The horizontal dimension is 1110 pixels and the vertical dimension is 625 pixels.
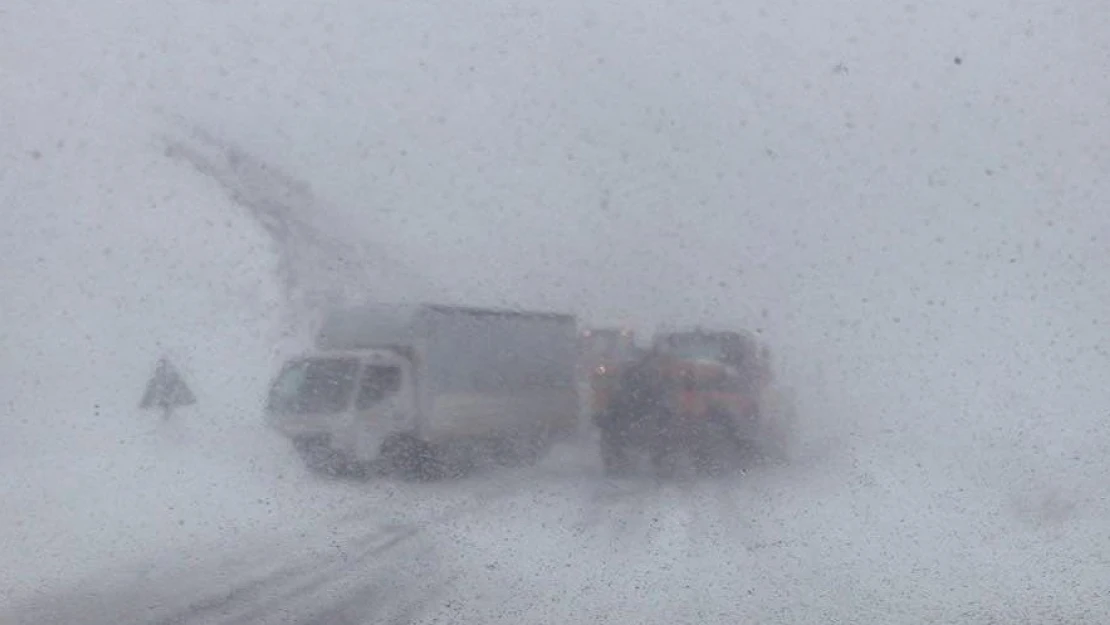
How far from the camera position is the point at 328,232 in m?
2.74

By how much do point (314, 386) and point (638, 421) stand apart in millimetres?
734

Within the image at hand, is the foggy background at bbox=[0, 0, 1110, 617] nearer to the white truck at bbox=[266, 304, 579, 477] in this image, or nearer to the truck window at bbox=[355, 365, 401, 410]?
the white truck at bbox=[266, 304, 579, 477]

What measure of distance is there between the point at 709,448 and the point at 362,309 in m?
0.83

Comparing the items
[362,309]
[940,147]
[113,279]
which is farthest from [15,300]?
[940,147]

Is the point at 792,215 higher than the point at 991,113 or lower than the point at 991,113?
lower

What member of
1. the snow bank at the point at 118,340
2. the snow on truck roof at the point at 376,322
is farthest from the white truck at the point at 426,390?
the snow bank at the point at 118,340

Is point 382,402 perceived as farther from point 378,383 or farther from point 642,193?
point 642,193

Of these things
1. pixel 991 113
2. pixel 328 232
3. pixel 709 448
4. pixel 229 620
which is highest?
pixel 991 113

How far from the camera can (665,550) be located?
2736 mm

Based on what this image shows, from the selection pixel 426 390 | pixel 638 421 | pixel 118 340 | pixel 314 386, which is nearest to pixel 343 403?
pixel 314 386

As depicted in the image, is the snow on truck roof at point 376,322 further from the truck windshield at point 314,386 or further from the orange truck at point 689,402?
the orange truck at point 689,402

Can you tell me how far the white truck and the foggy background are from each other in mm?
72

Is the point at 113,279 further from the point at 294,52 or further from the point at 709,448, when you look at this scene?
the point at 709,448

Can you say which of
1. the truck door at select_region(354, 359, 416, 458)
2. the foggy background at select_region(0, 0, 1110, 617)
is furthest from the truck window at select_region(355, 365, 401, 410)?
the foggy background at select_region(0, 0, 1110, 617)
